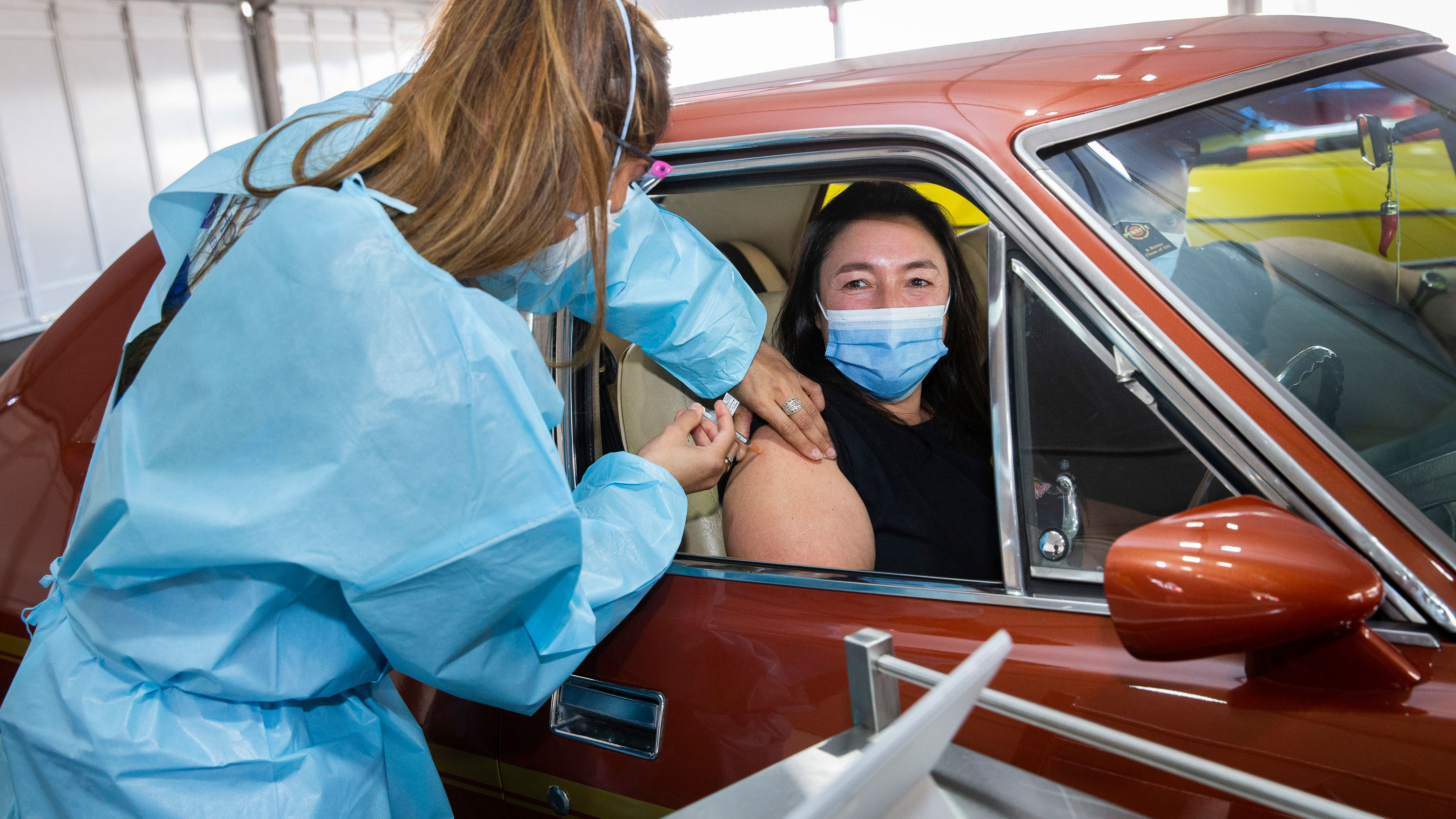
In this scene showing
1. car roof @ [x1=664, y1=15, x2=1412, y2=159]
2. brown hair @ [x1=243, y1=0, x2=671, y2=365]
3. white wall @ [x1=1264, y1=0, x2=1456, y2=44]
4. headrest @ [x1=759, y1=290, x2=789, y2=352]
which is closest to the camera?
brown hair @ [x1=243, y1=0, x2=671, y2=365]

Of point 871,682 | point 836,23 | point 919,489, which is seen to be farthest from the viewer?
point 836,23

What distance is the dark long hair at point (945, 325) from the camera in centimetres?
194

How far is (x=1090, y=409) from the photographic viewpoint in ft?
4.03

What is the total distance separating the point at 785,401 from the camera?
1771 mm

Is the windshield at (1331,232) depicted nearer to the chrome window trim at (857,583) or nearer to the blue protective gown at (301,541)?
the chrome window trim at (857,583)

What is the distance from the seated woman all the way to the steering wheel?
539 mm

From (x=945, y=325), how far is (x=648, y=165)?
2.71ft

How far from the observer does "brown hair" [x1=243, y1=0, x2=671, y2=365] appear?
3.61 ft

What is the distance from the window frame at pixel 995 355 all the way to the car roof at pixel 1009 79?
0.03m

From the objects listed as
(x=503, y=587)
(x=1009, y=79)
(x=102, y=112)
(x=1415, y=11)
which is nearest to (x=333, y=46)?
(x=102, y=112)

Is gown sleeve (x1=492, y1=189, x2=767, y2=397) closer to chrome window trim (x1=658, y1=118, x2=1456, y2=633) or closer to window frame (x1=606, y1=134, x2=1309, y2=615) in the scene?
window frame (x1=606, y1=134, x2=1309, y2=615)

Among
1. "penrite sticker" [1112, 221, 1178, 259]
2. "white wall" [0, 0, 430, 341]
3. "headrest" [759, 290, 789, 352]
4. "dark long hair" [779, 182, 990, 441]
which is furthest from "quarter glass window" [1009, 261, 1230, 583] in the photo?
"white wall" [0, 0, 430, 341]

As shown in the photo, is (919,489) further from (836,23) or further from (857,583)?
(836,23)

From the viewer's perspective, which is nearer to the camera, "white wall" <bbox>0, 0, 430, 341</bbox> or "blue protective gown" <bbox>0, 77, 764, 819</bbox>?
"blue protective gown" <bbox>0, 77, 764, 819</bbox>
